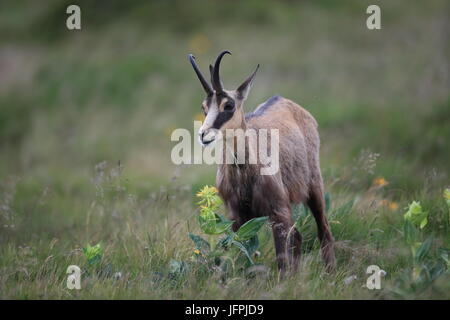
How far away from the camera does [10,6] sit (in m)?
22.0

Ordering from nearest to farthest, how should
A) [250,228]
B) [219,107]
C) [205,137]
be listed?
1. [205,137]
2. [250,228]
3. [219,107]

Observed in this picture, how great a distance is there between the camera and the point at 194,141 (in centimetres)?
1233

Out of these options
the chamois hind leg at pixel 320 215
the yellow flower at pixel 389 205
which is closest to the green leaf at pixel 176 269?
the chamois hind leg at pixel 320 215

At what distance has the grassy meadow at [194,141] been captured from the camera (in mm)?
6297

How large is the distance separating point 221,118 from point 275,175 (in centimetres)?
91

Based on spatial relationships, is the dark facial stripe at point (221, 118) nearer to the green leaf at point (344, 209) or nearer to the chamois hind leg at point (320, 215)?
the chamois hind leg at point (320, 215)

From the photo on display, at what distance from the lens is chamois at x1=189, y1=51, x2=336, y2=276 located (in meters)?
6.27

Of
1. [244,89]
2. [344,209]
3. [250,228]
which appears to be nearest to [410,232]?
[250,228]

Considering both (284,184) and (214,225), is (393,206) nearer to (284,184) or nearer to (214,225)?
(284,184)

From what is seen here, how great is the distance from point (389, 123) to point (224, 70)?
5064 mm


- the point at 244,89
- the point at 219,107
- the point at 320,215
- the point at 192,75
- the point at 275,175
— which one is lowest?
the point at 320,215

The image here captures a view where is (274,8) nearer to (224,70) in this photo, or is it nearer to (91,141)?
(224,70)

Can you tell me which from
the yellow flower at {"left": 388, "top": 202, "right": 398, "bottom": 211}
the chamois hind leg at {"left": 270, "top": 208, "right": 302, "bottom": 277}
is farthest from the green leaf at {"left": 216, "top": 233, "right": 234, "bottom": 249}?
the yellow flower at {"left": 388, "top": 202, "right": 398, "bottom": 211}

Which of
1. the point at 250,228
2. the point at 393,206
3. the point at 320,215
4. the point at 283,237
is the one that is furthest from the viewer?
the point at 393,206
